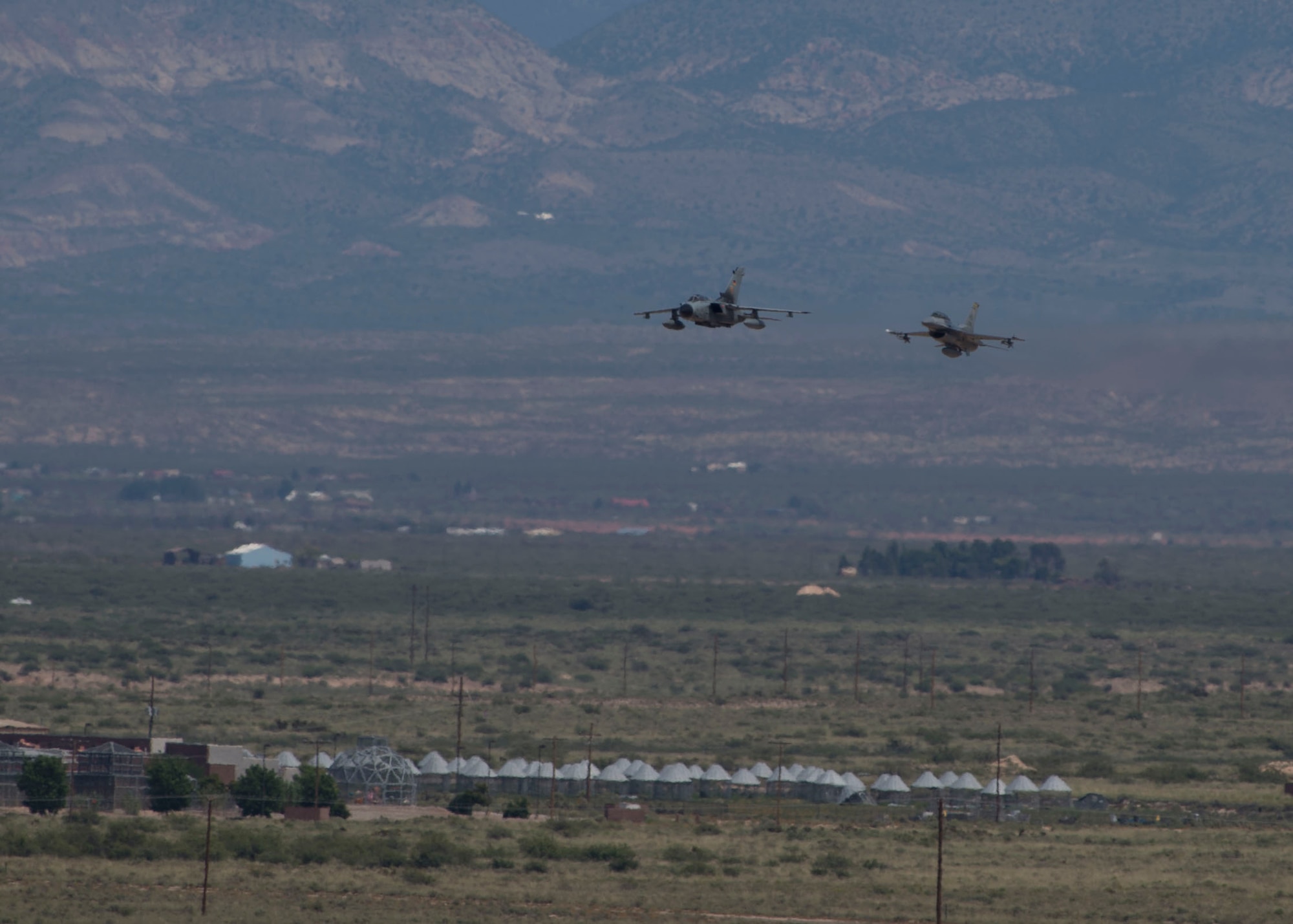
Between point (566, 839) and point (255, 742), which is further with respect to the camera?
Result: point (255, 742)

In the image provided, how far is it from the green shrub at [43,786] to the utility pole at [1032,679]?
49.1 m

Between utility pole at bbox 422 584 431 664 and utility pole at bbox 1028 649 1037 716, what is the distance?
30668mm

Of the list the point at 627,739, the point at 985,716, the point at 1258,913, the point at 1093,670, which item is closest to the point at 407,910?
the point at 1258,913

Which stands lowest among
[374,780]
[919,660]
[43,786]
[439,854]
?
[439,854]

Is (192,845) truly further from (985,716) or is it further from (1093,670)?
(1093,670)

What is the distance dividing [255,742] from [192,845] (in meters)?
21.3

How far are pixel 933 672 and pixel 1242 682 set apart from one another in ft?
46.6

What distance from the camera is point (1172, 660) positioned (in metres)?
138

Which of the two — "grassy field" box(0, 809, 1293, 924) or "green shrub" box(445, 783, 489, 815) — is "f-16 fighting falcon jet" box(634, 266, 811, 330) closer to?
"grassy field" box(0, 809, 1293, 924)

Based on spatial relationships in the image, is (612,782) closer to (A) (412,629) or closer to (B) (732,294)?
(B) (732,294)

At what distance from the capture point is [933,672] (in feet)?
363

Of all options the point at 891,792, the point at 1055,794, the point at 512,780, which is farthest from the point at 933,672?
the point at 512,780

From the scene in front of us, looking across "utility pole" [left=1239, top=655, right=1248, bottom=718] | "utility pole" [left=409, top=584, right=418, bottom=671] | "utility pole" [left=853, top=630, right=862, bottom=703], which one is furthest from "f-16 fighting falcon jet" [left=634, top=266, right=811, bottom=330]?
"utility pole" [left=409, top=584, right=418, bottom=671]

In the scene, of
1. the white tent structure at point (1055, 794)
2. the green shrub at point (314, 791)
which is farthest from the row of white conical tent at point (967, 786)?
the green shrub at point (314, 791)
